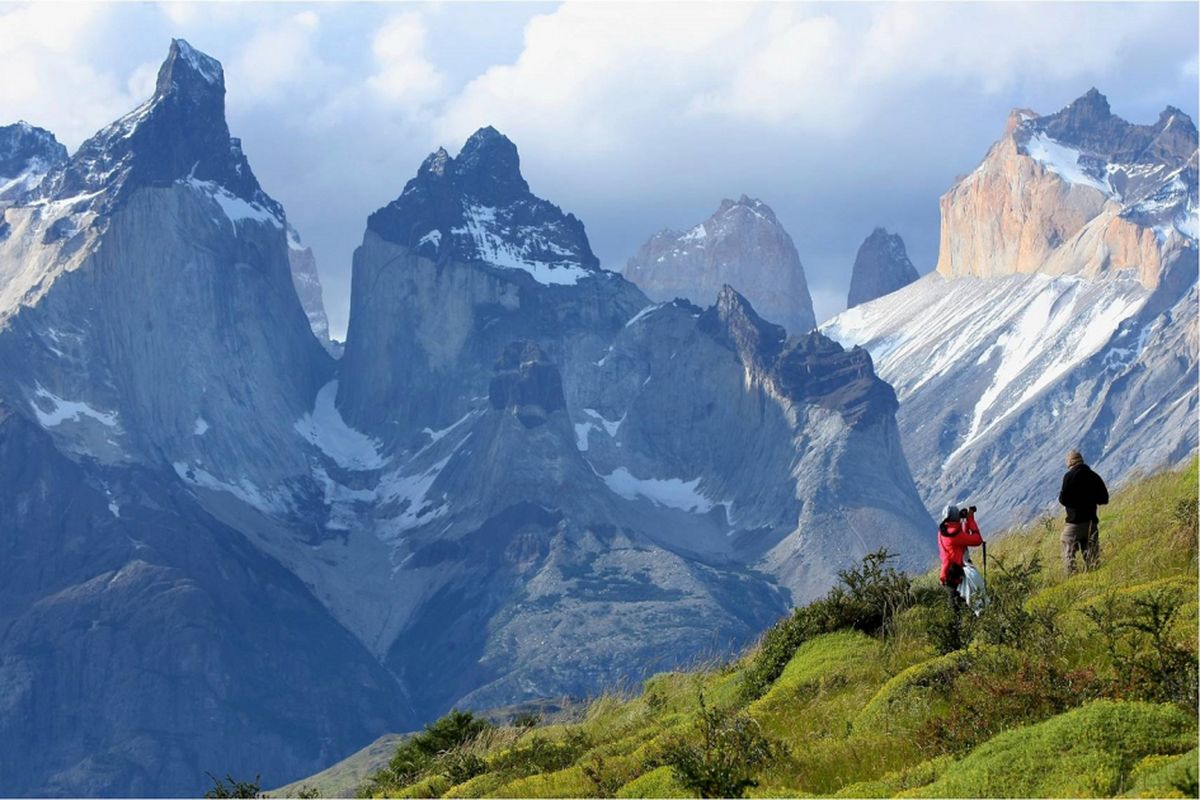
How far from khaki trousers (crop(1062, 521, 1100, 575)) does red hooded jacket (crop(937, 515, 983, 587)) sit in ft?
5.28

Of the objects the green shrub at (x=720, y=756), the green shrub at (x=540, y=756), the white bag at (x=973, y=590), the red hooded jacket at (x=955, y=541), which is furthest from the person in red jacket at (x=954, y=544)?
the green shrub at (x=540, y=756)

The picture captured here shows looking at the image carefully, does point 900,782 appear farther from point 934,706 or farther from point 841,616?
point 841,616

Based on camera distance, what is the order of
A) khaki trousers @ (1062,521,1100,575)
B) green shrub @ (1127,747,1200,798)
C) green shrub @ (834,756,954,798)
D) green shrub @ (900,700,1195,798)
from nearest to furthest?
green shrub @ (1127,747,1200,798), green shrub @ (900,700,1195,798), green shrub @ (834,756,954,798), khaki trousers @ (1062,521,1100,575)

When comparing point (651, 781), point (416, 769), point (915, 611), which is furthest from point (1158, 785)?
point (416, 769)

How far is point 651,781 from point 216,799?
10.5m

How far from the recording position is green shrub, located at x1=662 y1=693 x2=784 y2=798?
23.4 meters

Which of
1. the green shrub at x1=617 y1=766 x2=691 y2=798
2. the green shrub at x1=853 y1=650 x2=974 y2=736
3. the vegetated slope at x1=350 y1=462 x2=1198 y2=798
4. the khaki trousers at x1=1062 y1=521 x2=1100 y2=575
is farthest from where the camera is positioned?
the khaki trousers at x1=1062 y1=521 x2=1100 y2=575

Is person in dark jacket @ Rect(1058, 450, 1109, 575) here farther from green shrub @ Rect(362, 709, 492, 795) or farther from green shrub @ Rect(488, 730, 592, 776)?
green shrub @ Rect(362, 709, 492, 795)

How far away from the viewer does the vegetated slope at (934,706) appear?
70.1ft

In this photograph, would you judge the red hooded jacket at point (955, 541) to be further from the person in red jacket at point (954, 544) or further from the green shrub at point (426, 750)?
the green shrub at point (426, 750)

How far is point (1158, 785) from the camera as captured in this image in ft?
63.5

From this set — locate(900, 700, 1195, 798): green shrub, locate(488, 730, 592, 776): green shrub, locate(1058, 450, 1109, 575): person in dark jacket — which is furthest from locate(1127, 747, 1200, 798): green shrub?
locate(1058, 450, 1109, 575): person in dark jacket

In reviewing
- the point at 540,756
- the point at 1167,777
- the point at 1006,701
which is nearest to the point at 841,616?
the point at 540,756

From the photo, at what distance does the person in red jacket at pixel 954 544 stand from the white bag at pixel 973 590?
14cm
